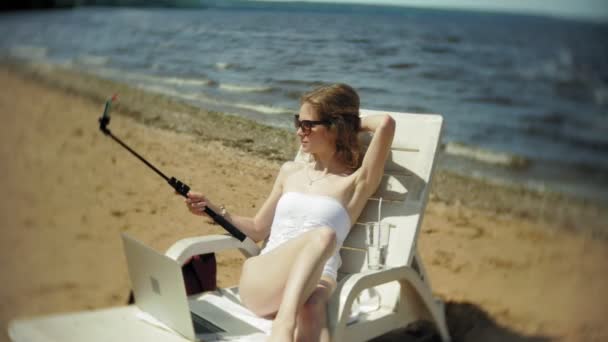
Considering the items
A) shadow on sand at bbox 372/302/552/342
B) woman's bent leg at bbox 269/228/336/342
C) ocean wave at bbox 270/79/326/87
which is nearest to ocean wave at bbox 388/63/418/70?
ocean wave at bbox 270/79/326/87

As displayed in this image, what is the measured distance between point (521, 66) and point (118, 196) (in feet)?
25.9

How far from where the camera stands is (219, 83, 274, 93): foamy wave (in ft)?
15.4

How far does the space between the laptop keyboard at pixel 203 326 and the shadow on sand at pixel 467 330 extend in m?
0.98

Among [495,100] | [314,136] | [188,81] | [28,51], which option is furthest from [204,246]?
[28,51]

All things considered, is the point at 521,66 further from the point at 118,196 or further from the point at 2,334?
the point at 2,334

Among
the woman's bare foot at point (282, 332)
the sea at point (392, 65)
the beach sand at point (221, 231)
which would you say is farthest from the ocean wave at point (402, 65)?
the woman's bare foot at point (282, 332)

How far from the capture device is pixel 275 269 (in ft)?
6.65

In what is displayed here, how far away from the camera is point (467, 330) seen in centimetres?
313

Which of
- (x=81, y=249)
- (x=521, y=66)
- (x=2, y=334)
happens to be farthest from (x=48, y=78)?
(x=521, y=66)

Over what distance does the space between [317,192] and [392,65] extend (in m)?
3.99

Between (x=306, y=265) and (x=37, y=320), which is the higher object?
(x=306, y=265)

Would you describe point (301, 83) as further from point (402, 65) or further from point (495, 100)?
point (495, 100)

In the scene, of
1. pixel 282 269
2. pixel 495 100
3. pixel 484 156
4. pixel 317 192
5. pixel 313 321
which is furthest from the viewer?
pixel 495 100

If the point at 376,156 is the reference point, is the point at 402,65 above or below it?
below
